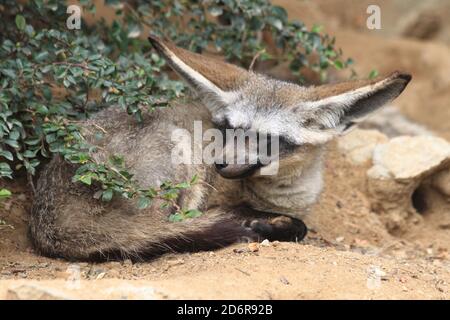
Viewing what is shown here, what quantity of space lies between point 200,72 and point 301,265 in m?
1.64

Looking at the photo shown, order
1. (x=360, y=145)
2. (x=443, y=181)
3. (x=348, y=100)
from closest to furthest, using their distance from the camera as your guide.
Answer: (x=348, y=100) < (x=443, y=181) < (x=360, y=145)

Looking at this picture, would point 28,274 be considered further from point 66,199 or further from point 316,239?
point 316,239

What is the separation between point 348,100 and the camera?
492cm

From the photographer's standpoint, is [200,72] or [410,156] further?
[410,156]

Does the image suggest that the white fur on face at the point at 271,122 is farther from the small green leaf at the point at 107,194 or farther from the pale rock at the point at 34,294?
the pale rock at the point at 34,294

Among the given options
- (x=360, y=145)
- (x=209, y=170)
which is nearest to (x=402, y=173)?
(x=360, y=145)

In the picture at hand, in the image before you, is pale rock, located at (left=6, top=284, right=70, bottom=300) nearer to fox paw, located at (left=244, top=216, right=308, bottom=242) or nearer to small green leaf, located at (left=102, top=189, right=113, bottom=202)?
small green leaf, located at (left=102, top=189, right=113, bottom=202)

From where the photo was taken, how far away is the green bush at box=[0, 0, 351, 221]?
4695mm

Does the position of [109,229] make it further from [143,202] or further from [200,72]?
[200,72]

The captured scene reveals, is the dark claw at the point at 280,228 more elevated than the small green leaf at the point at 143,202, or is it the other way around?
the small green leaf at the point at 143,202

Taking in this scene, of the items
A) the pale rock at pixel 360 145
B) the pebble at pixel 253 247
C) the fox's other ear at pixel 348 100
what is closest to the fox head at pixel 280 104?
the fox's other ear at pixel 348 100

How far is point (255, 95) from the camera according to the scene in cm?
517

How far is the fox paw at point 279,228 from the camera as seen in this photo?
5043mm

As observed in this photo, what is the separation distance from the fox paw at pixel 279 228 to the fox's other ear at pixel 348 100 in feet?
2.48
